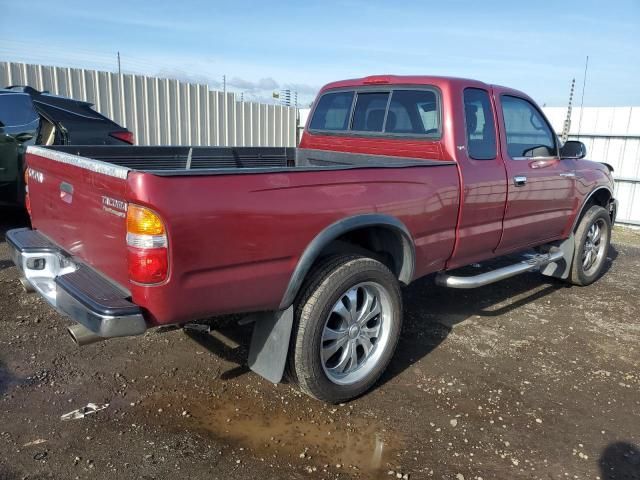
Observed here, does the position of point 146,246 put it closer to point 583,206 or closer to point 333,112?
point 333,112

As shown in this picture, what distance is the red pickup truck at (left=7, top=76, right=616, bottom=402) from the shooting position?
2.35 metres

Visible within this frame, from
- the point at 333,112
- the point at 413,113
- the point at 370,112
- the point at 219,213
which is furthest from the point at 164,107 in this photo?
the point at 219,213

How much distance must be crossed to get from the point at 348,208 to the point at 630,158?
30.4 ft

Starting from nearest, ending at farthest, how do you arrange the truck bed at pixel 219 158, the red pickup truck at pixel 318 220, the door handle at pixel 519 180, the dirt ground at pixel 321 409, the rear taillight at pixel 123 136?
the red pickup truck at pixel 318 220 → the dirt ground at pixel 321 409 → the truck bed at pixel 219 158 → the door handle at pixel 519 180 → the rear taillight at pixel 123 136

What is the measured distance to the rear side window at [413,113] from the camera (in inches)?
156

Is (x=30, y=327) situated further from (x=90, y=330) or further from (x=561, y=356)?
(x=561, y=356)

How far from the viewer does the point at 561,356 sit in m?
4.05

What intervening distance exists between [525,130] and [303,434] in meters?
3.33

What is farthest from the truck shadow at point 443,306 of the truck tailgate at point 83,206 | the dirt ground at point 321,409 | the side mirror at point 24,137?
the side mirror at point 24,137

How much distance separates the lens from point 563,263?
5.50 metres

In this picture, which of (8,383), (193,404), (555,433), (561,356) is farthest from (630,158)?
(8,383)

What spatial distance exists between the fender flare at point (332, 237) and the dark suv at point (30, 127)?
505cm

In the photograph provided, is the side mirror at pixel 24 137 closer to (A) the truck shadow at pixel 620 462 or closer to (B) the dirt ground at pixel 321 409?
(B) the dirt ground at pixel 321 409

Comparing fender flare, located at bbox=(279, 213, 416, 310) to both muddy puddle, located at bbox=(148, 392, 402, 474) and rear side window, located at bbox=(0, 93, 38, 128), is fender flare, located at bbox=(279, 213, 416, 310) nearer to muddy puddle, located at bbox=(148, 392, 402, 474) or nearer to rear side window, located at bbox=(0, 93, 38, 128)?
muddy puddle, located at bbox=(148, 392, 402, 474)
